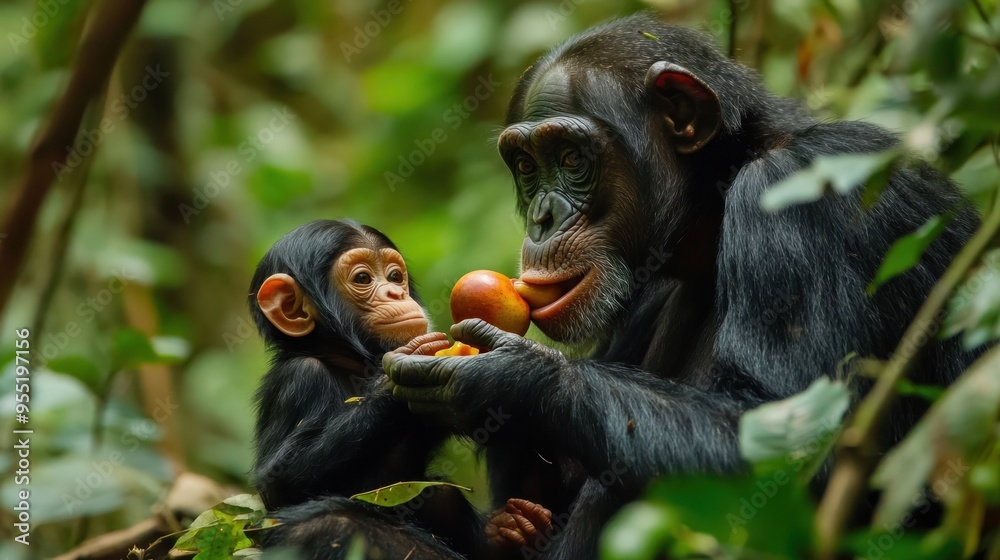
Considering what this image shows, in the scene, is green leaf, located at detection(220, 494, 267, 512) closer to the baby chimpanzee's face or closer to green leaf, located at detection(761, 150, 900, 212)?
the baby chimpanzee's face

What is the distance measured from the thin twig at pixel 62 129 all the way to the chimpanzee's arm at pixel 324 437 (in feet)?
4.02

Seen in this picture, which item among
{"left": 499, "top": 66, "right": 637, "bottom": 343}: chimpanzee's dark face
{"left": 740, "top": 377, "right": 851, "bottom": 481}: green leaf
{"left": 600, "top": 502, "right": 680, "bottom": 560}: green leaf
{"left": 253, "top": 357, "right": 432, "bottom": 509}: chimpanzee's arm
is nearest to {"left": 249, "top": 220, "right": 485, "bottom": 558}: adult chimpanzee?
{"left": 253, "top": 357, "right": 432, "bottom": 509}: chimpanzee's arm

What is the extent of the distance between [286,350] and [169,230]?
19.2 ft

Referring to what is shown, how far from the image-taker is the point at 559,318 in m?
4.55

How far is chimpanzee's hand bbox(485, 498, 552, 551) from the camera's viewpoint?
455 cm

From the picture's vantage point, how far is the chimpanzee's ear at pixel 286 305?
4996mm

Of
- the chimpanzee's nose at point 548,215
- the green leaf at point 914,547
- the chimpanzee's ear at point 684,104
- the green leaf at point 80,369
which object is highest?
the chimpanzee's ear at point 684,104

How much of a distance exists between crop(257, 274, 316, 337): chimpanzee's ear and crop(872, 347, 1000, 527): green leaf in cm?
324

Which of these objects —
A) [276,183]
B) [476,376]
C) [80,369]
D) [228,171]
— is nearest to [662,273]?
[476,376]

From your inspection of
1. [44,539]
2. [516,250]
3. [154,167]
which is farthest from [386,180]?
[44,539]

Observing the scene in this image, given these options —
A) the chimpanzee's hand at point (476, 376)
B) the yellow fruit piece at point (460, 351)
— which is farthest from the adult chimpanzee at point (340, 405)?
the chimpanzee's hand at point (476, 376)

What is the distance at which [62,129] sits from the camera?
3.95 meters

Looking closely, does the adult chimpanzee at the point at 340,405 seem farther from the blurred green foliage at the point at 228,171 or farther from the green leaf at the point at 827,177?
the green leaf at the point at 827,177

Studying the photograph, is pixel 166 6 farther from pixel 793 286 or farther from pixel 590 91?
pixel 793 286
